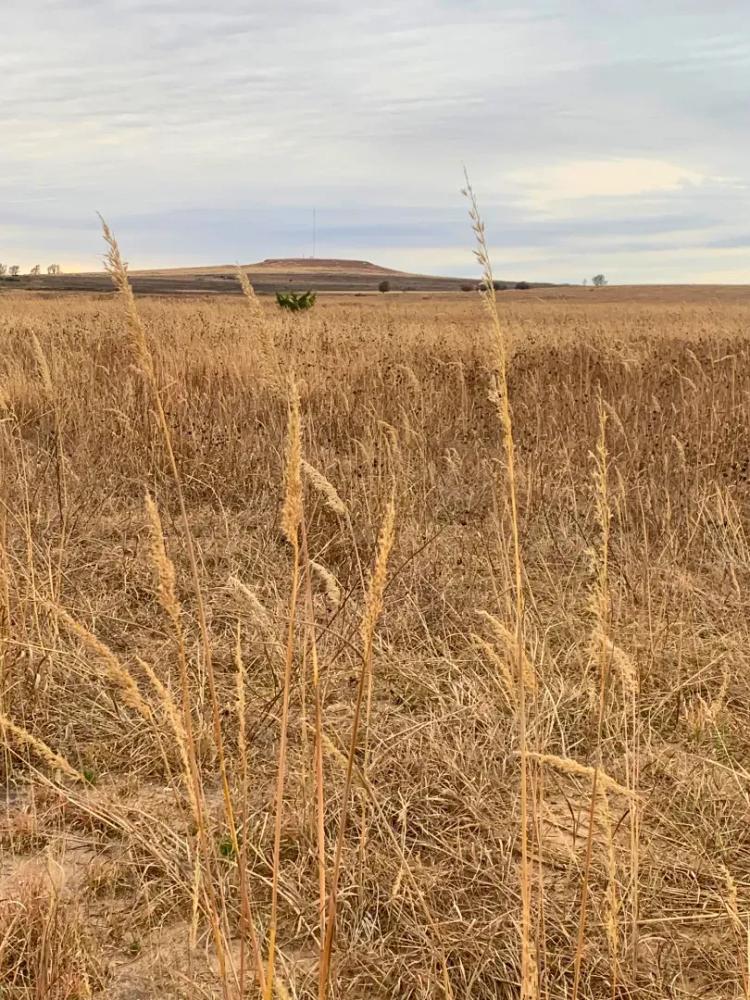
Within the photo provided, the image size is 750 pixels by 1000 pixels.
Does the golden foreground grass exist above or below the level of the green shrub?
below

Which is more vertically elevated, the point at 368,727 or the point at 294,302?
the point at 294,302

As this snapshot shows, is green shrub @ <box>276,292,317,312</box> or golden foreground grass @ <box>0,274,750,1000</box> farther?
green shrub @ <box>276,292,317,312</box>

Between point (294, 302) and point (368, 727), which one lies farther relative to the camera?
point (294, 302)

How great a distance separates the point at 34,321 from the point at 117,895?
37.1 ft

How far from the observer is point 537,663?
2.92 m

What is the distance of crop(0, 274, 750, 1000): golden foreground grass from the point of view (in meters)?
1.47

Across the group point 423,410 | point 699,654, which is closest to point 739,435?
point 423,410

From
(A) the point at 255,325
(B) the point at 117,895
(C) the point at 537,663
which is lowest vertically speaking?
(B) the point at 117,895

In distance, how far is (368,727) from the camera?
214cm

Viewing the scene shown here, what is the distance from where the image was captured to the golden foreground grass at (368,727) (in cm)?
147

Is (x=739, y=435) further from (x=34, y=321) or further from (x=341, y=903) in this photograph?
(x=34, y=321)

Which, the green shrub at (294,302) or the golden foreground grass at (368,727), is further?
the green shrub at (294,302)

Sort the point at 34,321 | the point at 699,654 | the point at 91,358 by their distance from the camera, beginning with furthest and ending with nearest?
the point at 34,321 → the point at 91,358 → the point at 699,654

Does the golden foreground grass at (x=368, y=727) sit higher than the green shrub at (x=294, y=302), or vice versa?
the green shrub at (x=294, y=302)
